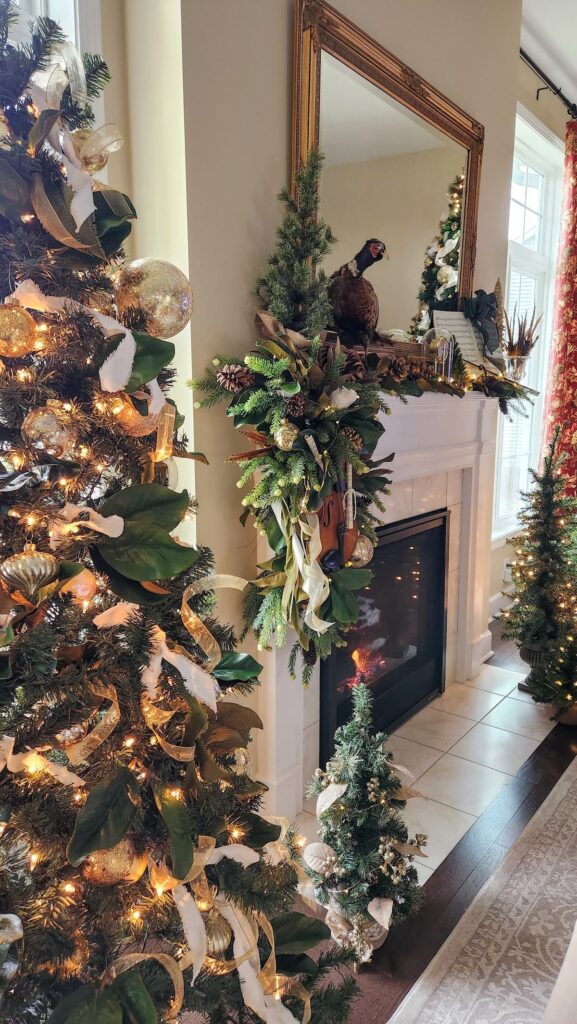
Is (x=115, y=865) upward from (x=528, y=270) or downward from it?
downward

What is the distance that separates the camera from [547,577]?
2.91 metres

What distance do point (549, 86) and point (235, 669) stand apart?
4.26 m

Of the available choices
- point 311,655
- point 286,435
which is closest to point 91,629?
point 286,435

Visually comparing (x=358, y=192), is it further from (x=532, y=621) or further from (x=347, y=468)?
(x=532, y=621)

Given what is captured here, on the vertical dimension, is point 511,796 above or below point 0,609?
below

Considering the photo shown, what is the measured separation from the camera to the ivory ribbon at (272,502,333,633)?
171cm

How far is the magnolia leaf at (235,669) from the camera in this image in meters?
1.04

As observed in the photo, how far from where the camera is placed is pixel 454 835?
2.09 metres

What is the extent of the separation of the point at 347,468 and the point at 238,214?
0.76 meters

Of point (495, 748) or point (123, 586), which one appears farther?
point (495, 748)

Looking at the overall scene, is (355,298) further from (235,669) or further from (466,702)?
(466,702)

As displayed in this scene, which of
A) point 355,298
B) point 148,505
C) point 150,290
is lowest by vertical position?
point 148,505

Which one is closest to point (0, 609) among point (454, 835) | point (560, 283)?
point (454, 835)

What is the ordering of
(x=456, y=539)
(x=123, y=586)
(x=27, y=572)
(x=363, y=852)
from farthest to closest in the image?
1. (x=456, y=539)
2. (x=363, y=852)
3. (x=123, y=586)
4. (x=27, y=572)
